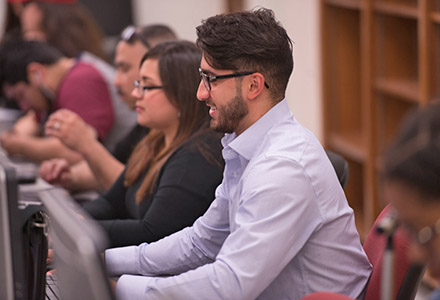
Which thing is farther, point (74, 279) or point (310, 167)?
point (310, 167)

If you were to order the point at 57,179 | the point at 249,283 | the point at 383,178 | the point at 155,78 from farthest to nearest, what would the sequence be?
the point at 57,179 → the point at 155,78 → the point at 249,283 → the point at 383,178

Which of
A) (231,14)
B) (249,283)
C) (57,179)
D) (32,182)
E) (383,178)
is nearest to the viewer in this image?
(383,178)

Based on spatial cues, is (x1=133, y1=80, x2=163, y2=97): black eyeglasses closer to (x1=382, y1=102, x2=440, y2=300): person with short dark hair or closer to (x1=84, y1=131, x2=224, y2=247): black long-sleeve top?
(x1=84, y1=131, x2=224, y2=247): black long-sleeve top

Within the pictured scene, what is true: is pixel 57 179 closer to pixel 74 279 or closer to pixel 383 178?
pixel 74 279

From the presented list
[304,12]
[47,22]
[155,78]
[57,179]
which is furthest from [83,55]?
[155,78]

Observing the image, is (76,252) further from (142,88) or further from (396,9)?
(396,9)

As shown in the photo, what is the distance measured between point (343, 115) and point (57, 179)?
1.77 m

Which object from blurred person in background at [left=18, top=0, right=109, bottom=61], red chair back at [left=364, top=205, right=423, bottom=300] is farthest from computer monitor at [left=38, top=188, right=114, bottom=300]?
blurred person in background at [left=18, top=0, right=109, bottom=61]

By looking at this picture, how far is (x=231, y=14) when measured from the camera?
1.59m

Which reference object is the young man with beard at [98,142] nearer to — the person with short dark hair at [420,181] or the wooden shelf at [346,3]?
the wooden shelf at [346,3]

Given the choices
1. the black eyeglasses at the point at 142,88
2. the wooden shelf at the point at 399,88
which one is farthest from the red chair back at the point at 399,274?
the wooden shelf at the point at 399,88

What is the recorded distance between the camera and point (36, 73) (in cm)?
341

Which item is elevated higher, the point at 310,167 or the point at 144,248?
the point at 310,167

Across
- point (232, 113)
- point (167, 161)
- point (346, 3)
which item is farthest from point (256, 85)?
point (346, 3)
